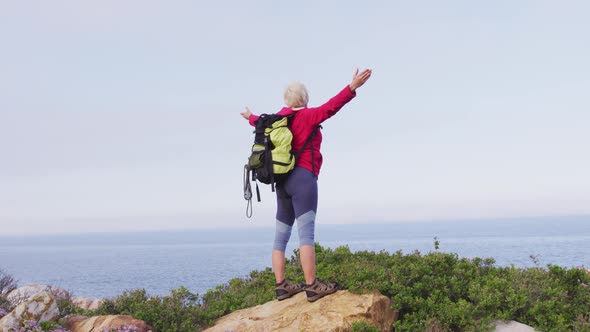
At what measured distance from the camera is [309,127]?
8109mm

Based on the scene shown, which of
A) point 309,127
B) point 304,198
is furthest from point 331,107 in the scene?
point 304,198

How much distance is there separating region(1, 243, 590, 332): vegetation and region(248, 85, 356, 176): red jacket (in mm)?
1889

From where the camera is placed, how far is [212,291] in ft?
37.3

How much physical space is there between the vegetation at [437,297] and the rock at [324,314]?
0.19 metres

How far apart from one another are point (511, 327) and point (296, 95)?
4.86 m

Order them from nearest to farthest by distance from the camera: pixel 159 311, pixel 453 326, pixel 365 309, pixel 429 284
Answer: pixel 365 309 → pixel 453 326 → pixel 429 284 → pixel 159 311

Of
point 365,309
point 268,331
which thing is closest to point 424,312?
point 365,309

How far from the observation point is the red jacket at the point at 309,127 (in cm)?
795

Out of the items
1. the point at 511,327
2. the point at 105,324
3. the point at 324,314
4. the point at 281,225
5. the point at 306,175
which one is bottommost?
the point at 511,327

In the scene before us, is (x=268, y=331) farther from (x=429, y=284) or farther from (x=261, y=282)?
(x=261, y=282)

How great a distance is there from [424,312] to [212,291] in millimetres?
4858

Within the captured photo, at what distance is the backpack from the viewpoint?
8000mm

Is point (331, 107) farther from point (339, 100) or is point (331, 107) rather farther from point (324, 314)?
point (324, 314)

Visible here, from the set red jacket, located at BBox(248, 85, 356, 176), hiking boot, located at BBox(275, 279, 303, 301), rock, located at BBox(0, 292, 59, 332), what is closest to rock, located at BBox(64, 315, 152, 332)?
rock, located at BBox(0, 292, 59, 332)
